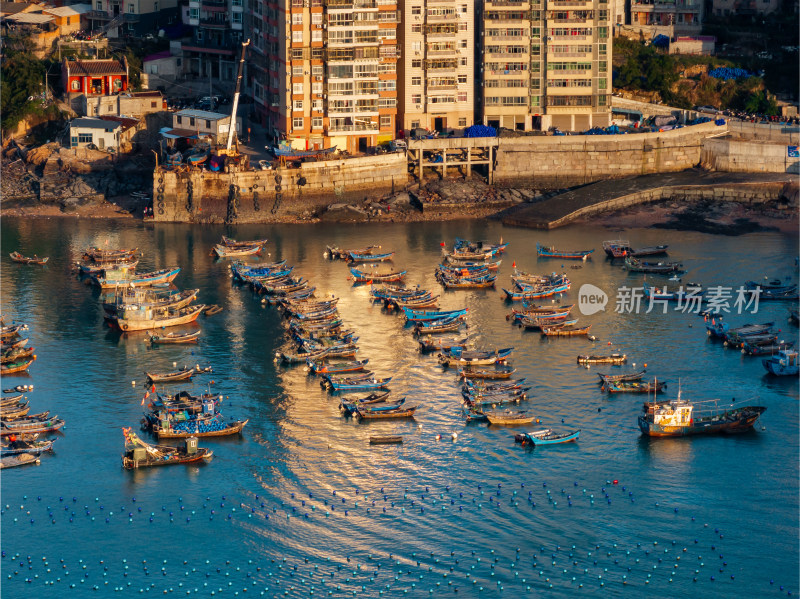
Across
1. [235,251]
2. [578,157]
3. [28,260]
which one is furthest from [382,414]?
[578,157]

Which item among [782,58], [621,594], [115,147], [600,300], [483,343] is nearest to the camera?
[621,594]

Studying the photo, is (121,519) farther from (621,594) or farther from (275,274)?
(275,274)

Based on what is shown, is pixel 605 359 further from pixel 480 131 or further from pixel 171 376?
pixel 480 131

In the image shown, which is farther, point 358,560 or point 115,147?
point 115,147

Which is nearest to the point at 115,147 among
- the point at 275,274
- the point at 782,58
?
the point at 275,274

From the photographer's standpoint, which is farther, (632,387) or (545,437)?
(632,387)

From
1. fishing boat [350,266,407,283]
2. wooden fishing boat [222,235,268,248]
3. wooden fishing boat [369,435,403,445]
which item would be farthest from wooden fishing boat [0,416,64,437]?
wooden fishing boat [222,235,268,248]

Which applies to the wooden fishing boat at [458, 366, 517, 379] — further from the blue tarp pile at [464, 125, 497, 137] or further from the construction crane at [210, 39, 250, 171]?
the blue tarp pile at [464, 125, 497, 137]
